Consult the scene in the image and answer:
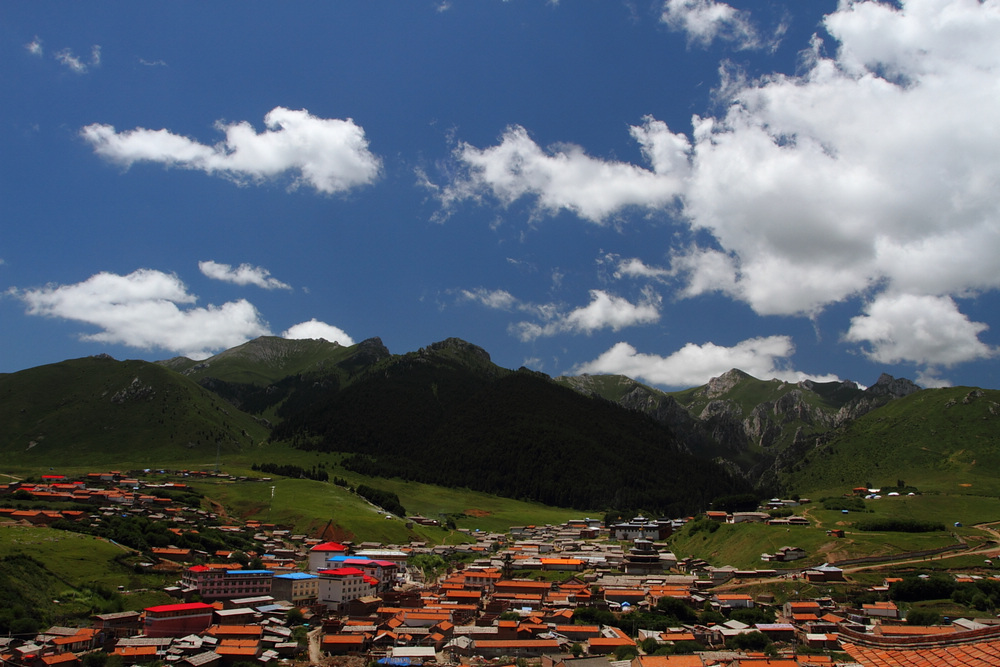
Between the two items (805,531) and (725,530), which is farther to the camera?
(725,530)

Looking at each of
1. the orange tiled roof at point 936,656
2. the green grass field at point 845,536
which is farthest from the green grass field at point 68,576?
the green grass field at point 845,536

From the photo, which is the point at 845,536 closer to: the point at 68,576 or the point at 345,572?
the point at 345,572

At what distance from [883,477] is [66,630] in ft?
627

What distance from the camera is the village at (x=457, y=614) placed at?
50406 mm

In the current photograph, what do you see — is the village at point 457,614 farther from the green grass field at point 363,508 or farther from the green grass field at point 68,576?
the green grass field at point 363,508

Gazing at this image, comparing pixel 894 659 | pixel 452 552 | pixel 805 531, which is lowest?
pixel 452 552

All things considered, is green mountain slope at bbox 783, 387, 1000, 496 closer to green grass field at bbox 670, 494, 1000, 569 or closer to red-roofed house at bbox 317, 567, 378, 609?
green grass field at bbox 670, 494, 1000, 569

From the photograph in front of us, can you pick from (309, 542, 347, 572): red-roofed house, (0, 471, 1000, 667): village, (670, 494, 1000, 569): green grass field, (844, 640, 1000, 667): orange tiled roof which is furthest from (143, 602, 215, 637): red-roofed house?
(670, 494, 1000, 569): green grass field

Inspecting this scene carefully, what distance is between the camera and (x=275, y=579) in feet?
243

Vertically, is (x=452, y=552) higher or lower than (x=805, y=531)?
lower

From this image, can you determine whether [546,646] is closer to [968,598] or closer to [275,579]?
[275,579]

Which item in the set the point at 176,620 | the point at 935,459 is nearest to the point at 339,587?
the point at 176,620

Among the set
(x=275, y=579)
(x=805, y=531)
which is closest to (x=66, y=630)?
(x=275, y=579)

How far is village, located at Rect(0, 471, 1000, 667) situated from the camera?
50.4m
